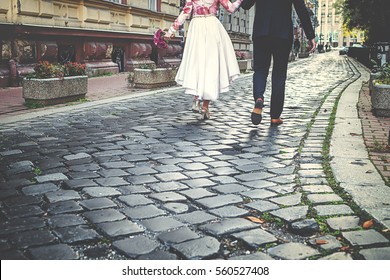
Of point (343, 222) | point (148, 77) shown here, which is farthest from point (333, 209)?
point (148, 77)

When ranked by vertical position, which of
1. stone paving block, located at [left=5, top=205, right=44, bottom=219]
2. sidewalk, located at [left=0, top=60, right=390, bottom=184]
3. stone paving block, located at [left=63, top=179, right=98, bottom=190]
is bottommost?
stone paving block, located at [left=5, top=205, right=44, bottom=219]

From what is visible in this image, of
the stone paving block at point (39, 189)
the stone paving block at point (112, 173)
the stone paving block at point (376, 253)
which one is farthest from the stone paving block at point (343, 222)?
the stone paving block at point (39, 189)

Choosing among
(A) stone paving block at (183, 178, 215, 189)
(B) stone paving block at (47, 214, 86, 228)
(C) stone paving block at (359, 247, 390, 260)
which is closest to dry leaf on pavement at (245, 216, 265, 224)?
(C) stone paving block at (359, 247, 390, 260)

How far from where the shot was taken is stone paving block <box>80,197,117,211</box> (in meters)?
3.05

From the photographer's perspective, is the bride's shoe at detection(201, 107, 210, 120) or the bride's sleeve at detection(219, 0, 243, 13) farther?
the bride's shoe at detection(201, 107, 210, 120)

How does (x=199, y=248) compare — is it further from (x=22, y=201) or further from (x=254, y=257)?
(x=22, y=201)

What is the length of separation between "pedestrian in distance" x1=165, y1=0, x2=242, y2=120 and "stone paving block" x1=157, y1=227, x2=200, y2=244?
4143 mm

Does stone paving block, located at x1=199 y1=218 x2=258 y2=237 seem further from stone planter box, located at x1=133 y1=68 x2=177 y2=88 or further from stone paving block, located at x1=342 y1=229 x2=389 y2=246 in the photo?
stone planter box, located at x1=133 y1=68 x2=177 y2=88

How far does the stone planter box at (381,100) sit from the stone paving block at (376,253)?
4452 mm

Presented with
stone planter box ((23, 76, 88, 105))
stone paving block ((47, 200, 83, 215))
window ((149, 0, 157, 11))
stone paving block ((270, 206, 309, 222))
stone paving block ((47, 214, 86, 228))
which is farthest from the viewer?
window ((149, 0, 157, 11))

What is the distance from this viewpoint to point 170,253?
2.38 meters

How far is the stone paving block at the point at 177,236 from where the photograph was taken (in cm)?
253

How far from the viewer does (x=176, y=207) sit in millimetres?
3064
